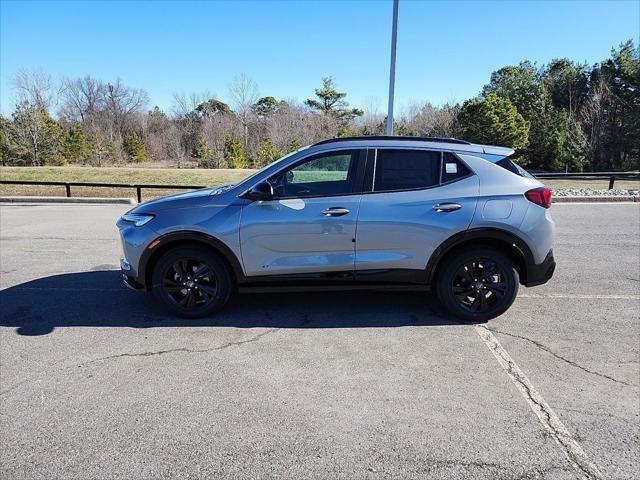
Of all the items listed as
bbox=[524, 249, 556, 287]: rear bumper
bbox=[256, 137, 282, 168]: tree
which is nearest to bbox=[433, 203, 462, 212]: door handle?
bbox=[524, 249, 556, 287]: rear bumper

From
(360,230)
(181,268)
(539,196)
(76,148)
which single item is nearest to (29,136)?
(76,148)

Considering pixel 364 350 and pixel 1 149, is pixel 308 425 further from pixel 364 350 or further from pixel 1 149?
pixel 1 149

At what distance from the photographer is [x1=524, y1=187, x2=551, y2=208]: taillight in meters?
4.17

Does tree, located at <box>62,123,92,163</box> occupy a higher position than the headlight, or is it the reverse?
tree, located at <box>62,123,92,163</box>

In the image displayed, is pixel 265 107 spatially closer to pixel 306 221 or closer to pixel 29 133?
pixel 29 133

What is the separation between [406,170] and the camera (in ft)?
14.0

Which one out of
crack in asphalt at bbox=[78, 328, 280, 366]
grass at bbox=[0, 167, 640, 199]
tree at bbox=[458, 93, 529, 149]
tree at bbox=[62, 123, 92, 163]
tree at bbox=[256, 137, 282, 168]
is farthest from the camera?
tree at bbox=[62, 123, 92, 163]

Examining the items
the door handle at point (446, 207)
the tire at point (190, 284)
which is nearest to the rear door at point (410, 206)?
the door handle at point (446, 207)

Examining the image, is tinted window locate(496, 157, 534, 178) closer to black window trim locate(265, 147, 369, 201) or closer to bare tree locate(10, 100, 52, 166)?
black window trim locate(265, 147, 369, 201)

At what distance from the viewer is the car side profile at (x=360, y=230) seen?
13.6ft

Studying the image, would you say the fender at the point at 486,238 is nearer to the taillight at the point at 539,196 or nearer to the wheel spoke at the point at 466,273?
the wheel spoke at the point at 466,273

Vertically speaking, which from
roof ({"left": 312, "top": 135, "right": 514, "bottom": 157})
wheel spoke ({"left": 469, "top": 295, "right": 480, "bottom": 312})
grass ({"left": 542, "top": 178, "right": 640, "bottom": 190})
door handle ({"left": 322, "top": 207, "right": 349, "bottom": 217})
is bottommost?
wheel spoke ({"left": 469, "top": 295, "right": 480, "bottom": 312})

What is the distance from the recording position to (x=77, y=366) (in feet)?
11.6

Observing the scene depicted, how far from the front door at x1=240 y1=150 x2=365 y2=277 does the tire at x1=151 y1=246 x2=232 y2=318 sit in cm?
32
